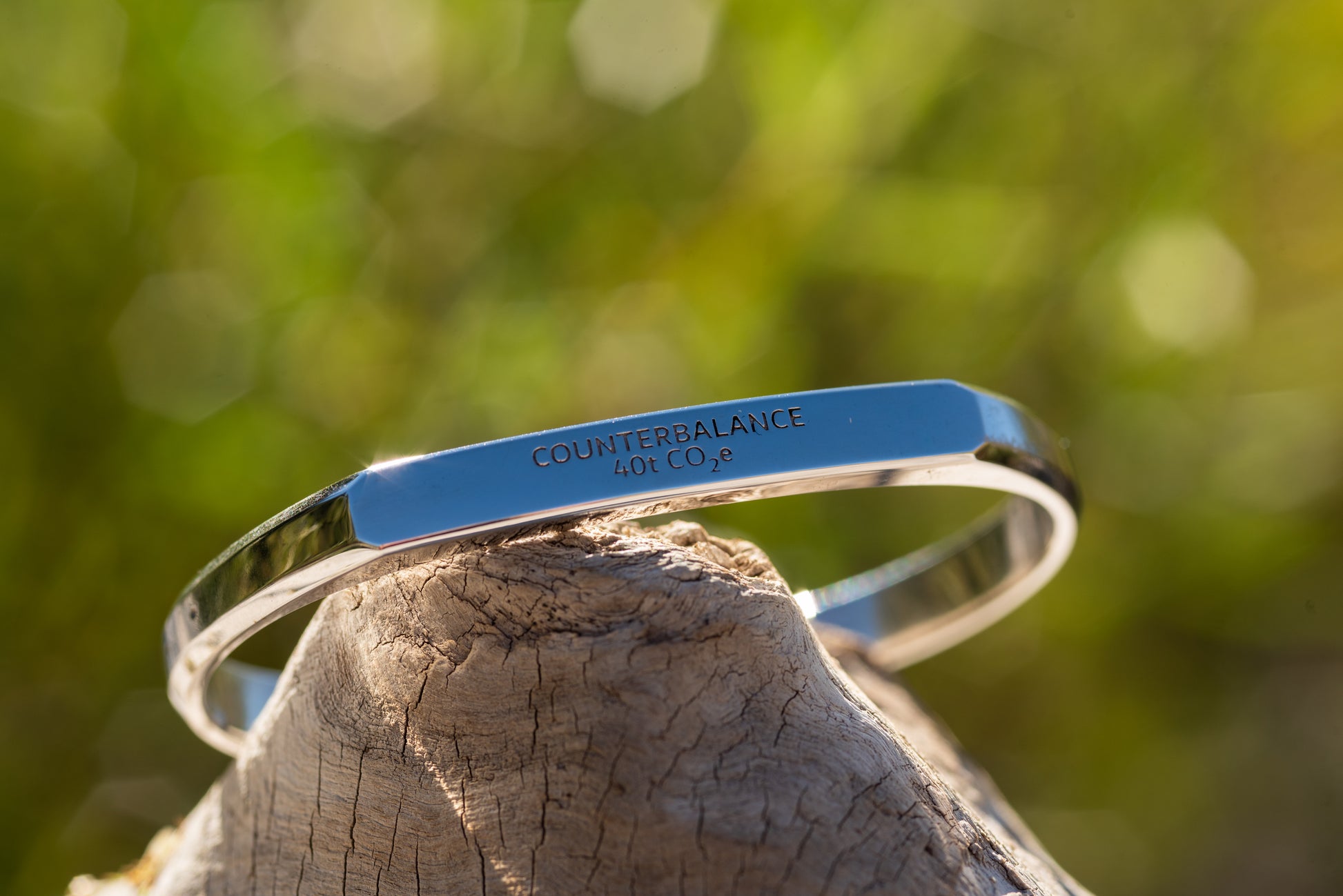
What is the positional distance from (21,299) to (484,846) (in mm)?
1257

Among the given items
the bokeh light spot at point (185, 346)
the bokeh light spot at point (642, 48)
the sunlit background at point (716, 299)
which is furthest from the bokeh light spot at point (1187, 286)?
the bokeh light spot at point (185, 346)

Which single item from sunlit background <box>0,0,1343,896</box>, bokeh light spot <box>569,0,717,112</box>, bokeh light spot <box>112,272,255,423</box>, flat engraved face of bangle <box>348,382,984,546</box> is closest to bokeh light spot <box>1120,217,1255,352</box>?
sunlit background <box>0,0,1343,896</box>

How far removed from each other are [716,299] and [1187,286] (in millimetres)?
747

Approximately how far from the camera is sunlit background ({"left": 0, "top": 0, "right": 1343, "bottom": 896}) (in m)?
1.43

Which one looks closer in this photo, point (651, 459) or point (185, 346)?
point (651, 459)

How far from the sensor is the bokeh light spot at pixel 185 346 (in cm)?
146

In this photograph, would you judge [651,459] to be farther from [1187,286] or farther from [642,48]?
[1187,286]

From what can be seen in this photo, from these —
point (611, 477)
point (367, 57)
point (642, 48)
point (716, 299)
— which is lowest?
point (611, 477)

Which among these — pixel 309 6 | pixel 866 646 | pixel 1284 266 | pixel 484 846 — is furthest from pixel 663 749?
pixel 1284 266

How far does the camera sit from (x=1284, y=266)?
5.17 feet

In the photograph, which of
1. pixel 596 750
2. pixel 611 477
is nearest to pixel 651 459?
pixel 611 477

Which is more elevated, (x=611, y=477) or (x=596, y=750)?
(x=611, y=477)

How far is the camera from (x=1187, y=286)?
1.53 m

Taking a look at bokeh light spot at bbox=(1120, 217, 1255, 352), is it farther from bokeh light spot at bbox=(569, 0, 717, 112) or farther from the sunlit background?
bokeh light spot at bbox=(569, 0, 717, 112)
